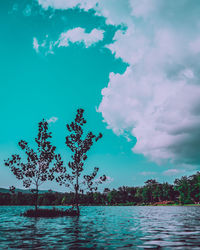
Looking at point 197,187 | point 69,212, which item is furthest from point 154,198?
point 69,212

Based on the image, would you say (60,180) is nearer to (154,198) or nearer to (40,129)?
(40,129)

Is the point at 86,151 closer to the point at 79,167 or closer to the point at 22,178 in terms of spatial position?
the point at 79,167

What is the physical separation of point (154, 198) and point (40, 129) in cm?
15460

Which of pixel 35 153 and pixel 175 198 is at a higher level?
pixel 35 153

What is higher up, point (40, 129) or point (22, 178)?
point (40, 129)

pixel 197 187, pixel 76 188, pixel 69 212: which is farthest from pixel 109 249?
pixel 197 187

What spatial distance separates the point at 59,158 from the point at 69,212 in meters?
9.25

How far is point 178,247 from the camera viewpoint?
10969 mm

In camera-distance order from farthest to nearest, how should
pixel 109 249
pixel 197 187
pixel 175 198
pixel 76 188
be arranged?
pixel 175 198
pixel 197 187
pixel 76 188
pixel 109 249

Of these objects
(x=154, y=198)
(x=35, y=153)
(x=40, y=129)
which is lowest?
(x=154, y=198)

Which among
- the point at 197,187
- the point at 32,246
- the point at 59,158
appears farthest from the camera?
the point at 197,187

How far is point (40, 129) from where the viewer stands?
3872 cm

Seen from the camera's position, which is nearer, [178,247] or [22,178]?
[178,247]

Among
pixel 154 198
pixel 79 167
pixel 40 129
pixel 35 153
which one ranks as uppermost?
pixel 40 129
